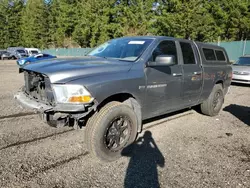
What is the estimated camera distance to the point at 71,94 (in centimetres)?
289

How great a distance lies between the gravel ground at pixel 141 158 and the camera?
2874mm

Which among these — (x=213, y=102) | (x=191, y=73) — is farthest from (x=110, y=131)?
(x=213, y=102)

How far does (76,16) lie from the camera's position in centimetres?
5297

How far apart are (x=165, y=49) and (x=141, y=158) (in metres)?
2.13

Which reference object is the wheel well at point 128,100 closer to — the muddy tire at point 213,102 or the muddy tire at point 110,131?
the muddy tire at point 110,131

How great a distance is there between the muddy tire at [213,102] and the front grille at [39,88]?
4032 millimetres

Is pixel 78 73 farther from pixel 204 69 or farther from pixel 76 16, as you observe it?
pixel 76 16

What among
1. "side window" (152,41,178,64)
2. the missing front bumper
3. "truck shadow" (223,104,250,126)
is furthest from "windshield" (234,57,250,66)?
the missing front bumper

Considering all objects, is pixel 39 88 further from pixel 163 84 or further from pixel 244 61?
pixel 244 61

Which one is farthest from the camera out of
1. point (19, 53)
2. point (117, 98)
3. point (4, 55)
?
point (4, 55)

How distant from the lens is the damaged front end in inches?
114

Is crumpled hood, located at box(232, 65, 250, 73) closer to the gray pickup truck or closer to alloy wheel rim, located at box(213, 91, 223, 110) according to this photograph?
alloy wheel rim, located at box(213, 91, 223, 110)

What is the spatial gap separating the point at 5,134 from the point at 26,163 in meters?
1.34

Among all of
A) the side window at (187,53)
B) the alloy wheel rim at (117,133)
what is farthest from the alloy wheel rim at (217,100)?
the alloy wheel rim at (117,133)
